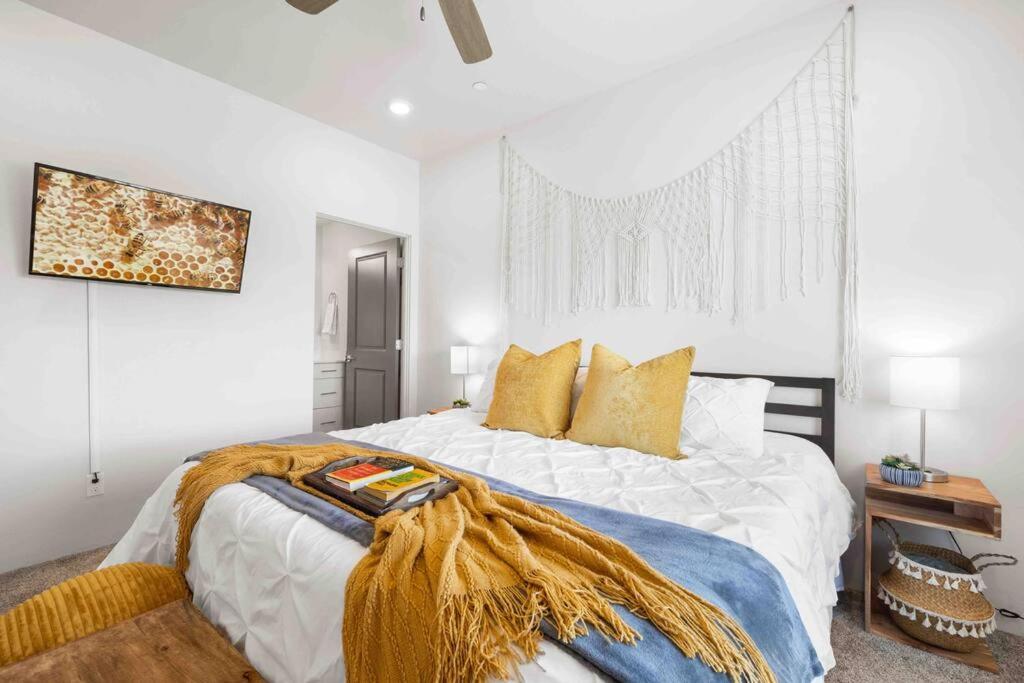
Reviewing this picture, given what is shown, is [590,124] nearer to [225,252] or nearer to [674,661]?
[225,252]

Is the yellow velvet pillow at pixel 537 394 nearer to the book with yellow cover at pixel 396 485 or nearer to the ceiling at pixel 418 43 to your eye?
the book with yellow cover at pixel 396 485

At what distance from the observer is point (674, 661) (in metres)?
0.74

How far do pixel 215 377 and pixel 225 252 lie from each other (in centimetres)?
82

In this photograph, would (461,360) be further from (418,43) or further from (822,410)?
(822,410)

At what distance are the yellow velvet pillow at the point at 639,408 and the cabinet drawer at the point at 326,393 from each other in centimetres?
341

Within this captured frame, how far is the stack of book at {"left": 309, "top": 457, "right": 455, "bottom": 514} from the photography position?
122 cm

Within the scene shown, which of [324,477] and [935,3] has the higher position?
[935,3]

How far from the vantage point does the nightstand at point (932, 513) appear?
1.66 m

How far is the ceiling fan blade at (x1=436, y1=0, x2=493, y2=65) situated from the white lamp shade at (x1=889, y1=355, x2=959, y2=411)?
2.22m

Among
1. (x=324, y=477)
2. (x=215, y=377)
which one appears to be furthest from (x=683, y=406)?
(x=215, y=377)

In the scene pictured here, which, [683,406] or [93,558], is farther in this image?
[93,558]

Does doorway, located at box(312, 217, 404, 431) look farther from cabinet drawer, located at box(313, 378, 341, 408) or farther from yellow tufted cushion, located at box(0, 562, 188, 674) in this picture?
yellow tufted cushion, located at box(0, 562, 188, 674)

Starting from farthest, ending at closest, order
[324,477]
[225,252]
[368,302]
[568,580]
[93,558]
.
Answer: [368,302], [225,252], [93,558], [324,477], [568,580]

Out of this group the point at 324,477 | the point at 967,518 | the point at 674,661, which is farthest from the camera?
the point at 967,518
